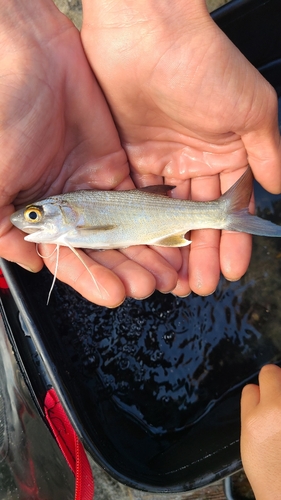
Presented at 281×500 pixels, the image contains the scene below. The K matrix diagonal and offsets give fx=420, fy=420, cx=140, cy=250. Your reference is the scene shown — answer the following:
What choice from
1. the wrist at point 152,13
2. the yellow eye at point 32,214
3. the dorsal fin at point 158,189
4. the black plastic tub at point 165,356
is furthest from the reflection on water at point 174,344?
the wrist at point 152,13

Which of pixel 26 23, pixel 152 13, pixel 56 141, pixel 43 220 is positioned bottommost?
pixel 43 220

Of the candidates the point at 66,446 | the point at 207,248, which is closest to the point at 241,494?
the point at 66,446

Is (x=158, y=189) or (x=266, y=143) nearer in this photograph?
(x=266, y=143)

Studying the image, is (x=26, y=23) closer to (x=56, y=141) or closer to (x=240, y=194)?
(x=56, y=141)

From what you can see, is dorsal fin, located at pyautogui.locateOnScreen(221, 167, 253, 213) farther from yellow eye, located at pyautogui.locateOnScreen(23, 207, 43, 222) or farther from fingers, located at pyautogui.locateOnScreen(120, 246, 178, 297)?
yellow eye, located at pyautogui.locateOnScreen(23, 207, 43, 222)

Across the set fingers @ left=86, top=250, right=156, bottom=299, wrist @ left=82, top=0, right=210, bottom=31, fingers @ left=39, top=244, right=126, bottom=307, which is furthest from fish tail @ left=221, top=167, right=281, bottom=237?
wrist @ left=82, top=0, right=210, bottom=31

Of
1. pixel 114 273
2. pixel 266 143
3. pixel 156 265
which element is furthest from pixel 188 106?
pixel 114 273
